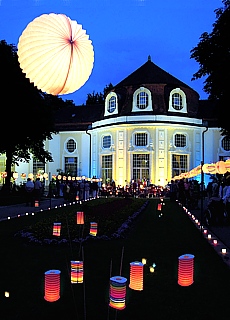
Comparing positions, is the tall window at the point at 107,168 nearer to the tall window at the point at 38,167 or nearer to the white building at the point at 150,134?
the white building at the point at 150,134

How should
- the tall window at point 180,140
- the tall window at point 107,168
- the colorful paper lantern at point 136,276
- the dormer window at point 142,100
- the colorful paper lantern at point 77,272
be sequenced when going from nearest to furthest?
the colorful paper lantern at point 136,276, the colorful paper lantern at point 77,272, the dormer window at point 142,100, the tall window at point 180,140, the tall window at point 107,168

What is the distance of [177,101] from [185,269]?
38705 millimetres

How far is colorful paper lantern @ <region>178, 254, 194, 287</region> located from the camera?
19.9 ft

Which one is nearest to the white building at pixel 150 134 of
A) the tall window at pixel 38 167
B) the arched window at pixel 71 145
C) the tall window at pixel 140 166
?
the tall window at pixel 140 166

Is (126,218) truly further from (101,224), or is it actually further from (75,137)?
(75,137)

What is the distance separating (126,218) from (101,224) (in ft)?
8.74

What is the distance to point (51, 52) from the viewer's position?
4.71m

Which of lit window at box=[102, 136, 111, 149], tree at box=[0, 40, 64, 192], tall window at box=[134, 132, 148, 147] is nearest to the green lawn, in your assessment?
tree at box=[0, 40, 64, 192]

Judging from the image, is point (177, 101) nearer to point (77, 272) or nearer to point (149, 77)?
point (149, 77)

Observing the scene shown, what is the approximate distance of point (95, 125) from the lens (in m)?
46.0

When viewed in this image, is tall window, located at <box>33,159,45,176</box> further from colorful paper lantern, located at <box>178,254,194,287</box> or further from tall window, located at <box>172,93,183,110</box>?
colorful paper lantern, located at <box>178,254,194,287</box>

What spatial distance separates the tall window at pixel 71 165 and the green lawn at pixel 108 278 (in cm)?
3449

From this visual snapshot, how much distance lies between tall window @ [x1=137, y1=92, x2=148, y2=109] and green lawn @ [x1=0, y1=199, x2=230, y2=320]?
30968 mm

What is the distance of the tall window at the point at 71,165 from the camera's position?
155 ft
